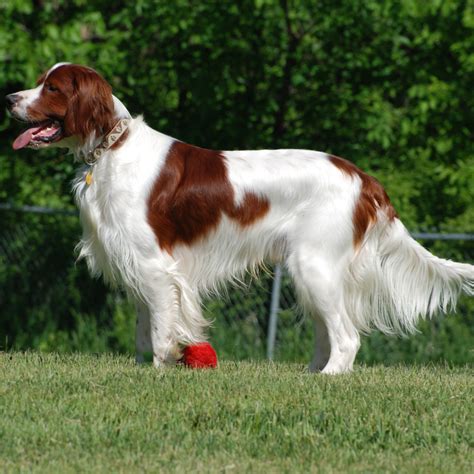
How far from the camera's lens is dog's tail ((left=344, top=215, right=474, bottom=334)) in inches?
249

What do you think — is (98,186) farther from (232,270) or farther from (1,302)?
(1,302)

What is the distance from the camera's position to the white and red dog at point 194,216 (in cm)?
606

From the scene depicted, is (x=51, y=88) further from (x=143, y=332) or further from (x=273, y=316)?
(x=273, y=316)

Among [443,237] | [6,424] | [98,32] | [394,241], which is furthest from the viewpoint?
[98,32]

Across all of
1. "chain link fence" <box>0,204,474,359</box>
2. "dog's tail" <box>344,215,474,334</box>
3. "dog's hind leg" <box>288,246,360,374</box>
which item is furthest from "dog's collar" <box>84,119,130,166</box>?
"chain link fence" <box>0,204,474,359</box>

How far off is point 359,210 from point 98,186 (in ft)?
4.87

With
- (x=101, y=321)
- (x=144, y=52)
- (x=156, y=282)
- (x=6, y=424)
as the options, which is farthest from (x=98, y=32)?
(x=6, y=424)

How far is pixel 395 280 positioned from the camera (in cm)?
643

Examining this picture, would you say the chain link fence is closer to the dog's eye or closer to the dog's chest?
the dog's chest

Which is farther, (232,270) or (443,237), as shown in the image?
(443,237)

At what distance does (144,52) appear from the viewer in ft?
33.3

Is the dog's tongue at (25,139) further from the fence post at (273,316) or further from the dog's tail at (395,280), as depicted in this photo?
→ the fence post at (273,316)

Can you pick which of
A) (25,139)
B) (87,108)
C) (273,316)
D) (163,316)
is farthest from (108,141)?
(273,316)

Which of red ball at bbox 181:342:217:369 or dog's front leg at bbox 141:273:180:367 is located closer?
dog's front leg at bbox 141:273:180:367
